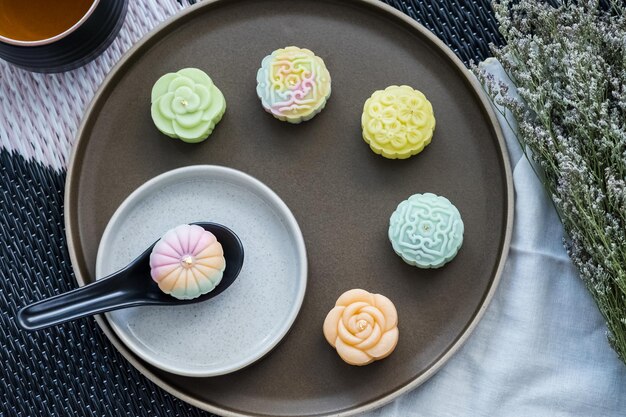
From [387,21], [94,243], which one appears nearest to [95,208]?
[94,243]

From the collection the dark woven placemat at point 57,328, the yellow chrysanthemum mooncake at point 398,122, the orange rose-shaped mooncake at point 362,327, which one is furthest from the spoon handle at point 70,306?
the yellow chrysanthemum mooncake at point 398,122

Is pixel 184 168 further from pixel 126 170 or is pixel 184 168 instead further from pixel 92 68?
pixel 92 68

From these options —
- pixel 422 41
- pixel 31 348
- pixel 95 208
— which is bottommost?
pixel 31 348

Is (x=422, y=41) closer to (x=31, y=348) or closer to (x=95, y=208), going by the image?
(x=95, y=208)

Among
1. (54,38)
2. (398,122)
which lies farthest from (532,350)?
(54,38)

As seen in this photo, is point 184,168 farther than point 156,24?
No

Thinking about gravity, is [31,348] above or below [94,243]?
below

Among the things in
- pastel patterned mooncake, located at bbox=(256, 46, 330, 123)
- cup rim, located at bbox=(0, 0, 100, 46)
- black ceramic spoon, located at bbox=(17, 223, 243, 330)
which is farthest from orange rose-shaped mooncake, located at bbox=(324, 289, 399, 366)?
cup rim, located at bbox=(0, 0, 100, 46)
